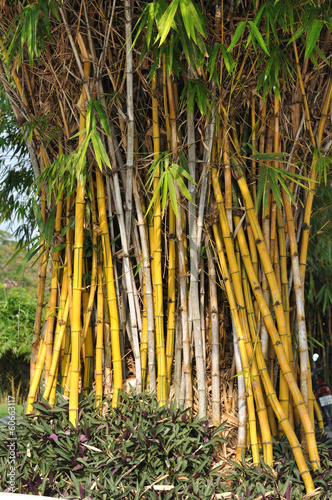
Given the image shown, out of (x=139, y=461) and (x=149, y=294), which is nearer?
(x=139, y=461)

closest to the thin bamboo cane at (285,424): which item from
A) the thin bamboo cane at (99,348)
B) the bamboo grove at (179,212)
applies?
the bamboo grove at (179,212)

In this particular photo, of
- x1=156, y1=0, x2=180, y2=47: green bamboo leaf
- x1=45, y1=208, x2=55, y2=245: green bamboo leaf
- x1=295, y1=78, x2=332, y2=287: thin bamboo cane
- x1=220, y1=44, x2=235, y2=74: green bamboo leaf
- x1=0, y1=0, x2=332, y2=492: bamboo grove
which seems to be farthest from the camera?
x1=45, y1=208, x2=55, y2=245: green bamboo leaf

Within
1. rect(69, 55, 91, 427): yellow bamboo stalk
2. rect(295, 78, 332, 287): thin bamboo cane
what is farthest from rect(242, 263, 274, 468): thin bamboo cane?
rect(69, 55, 91, 427): yellow bamboo stalk

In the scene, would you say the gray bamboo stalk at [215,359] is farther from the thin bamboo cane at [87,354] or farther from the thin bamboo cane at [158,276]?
the thin bamboo cane at [87,354]

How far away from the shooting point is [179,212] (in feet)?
6.21

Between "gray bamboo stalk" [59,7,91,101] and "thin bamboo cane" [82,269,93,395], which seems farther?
"thin bamboo cane" [82,269,93,395]

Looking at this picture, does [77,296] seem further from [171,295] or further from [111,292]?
[171,295]

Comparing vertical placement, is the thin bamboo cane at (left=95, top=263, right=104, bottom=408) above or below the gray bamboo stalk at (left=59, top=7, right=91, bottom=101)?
below

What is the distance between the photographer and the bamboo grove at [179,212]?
181cm

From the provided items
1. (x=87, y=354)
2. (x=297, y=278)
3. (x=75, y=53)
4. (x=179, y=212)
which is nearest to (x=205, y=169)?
(x=179, y=212)

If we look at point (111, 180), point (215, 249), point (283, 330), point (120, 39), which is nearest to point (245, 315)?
point (283, 330)

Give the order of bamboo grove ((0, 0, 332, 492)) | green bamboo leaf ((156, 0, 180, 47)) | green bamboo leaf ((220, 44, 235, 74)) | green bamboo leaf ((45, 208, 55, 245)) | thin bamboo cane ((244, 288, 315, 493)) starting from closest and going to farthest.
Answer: green bamboo leaf ((156, 0, 180, 47)) → green bamboo leaf ((220, 44, 235, 74)) → thin bamboo cane ((244, 288, 315, 493)) → bamboo grove ((0, 0, 332, 492)) → green bamboo leaf ((45, 208, 55, 245))

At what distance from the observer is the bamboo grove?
1809mm

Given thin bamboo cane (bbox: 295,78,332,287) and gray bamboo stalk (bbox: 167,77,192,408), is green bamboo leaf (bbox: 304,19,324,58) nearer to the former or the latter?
thin bamboo cane (bbox: 295,78,332,287)
